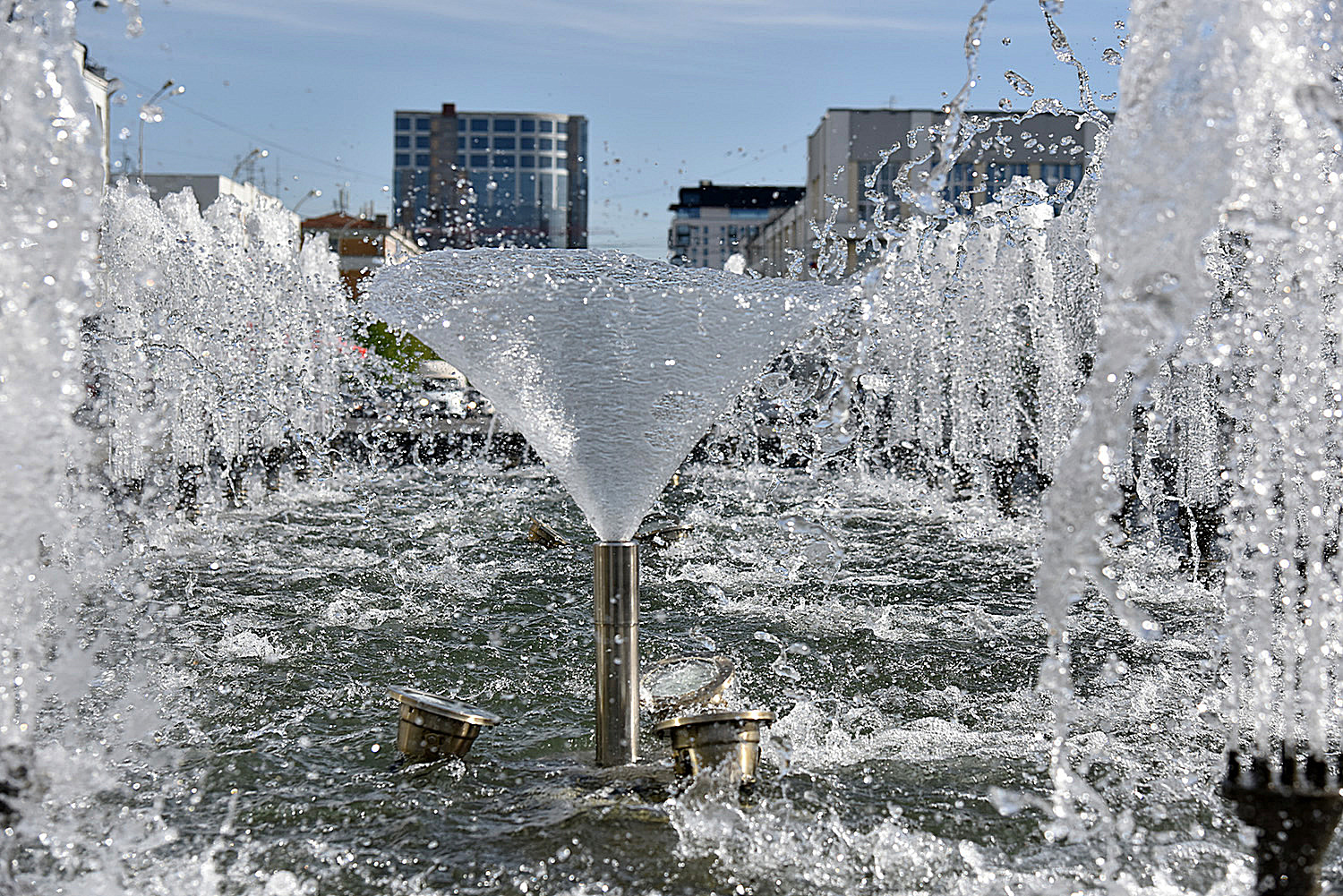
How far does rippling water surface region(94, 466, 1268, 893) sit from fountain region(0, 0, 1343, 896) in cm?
2

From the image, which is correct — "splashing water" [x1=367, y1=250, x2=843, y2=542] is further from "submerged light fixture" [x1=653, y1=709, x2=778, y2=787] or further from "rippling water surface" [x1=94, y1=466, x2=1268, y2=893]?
"rippling water surface" [x1=94, y1=466, x2=1268, y2=893]

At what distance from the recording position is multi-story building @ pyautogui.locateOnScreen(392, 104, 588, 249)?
137 meters

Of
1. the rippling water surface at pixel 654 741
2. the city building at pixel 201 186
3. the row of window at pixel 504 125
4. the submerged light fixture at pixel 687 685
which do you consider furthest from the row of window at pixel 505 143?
the submerged light fixture at pixel 687 685

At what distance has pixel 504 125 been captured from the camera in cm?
13712

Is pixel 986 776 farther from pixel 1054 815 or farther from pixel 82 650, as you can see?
pixel 82 650

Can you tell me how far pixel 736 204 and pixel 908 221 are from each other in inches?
4172

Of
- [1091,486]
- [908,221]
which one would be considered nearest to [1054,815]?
[1091,486]

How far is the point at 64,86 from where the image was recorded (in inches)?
129

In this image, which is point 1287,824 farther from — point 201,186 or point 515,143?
point 515,143

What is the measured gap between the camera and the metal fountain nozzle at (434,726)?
12.5 ft

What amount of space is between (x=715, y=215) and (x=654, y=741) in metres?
124

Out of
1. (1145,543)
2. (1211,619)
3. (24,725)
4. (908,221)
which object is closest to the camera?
(24,725)

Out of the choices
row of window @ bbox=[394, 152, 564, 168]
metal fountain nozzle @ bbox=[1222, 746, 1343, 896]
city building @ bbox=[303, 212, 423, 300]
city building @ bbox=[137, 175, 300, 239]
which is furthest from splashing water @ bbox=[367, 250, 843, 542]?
row of window @ bbox=[394, 152, 564, 168]

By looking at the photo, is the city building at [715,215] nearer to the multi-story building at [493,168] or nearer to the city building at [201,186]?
the multi-story building at [493,168]
